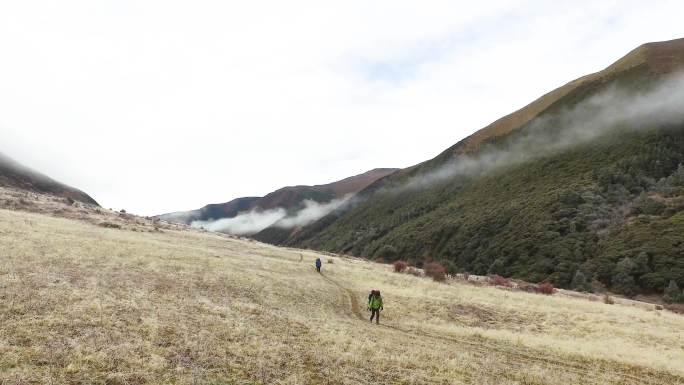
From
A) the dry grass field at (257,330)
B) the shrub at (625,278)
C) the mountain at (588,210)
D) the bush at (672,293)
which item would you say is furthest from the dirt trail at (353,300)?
the shrub at (625,278)

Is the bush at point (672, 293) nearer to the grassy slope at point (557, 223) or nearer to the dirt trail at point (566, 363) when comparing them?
the grassy slope at point (557, 223)

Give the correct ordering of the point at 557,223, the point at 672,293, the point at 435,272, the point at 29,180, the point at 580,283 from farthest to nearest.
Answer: the point at 29,180
the point at 557,223
the point at 580,283
the point at 672,293
the point at 435,272

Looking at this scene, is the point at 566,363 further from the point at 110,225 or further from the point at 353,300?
the point at 110,225

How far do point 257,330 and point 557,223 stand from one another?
130 metres

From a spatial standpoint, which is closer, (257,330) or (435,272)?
(257,330)

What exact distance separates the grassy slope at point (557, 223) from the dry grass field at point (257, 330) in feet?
188

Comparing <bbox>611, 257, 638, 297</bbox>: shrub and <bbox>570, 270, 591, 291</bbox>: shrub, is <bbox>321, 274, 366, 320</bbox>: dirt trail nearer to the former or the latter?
<bbox>570, 270, 591, 291</bbox>: shrub

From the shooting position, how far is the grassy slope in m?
111

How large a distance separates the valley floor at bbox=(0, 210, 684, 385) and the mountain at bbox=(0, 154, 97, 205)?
116993mm

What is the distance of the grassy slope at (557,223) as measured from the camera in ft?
364

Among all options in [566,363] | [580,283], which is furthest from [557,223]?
[566,363]

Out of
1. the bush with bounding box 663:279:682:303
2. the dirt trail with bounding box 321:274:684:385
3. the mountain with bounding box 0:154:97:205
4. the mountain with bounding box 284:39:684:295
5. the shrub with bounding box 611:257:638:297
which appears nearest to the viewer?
the dirt trail with bounding box 321:274:684:385

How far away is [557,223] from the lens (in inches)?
5261

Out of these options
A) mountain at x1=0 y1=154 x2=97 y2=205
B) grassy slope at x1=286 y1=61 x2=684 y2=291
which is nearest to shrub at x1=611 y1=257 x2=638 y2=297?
grassy slope at x1=286 y1=61 x2=684 y2=291
